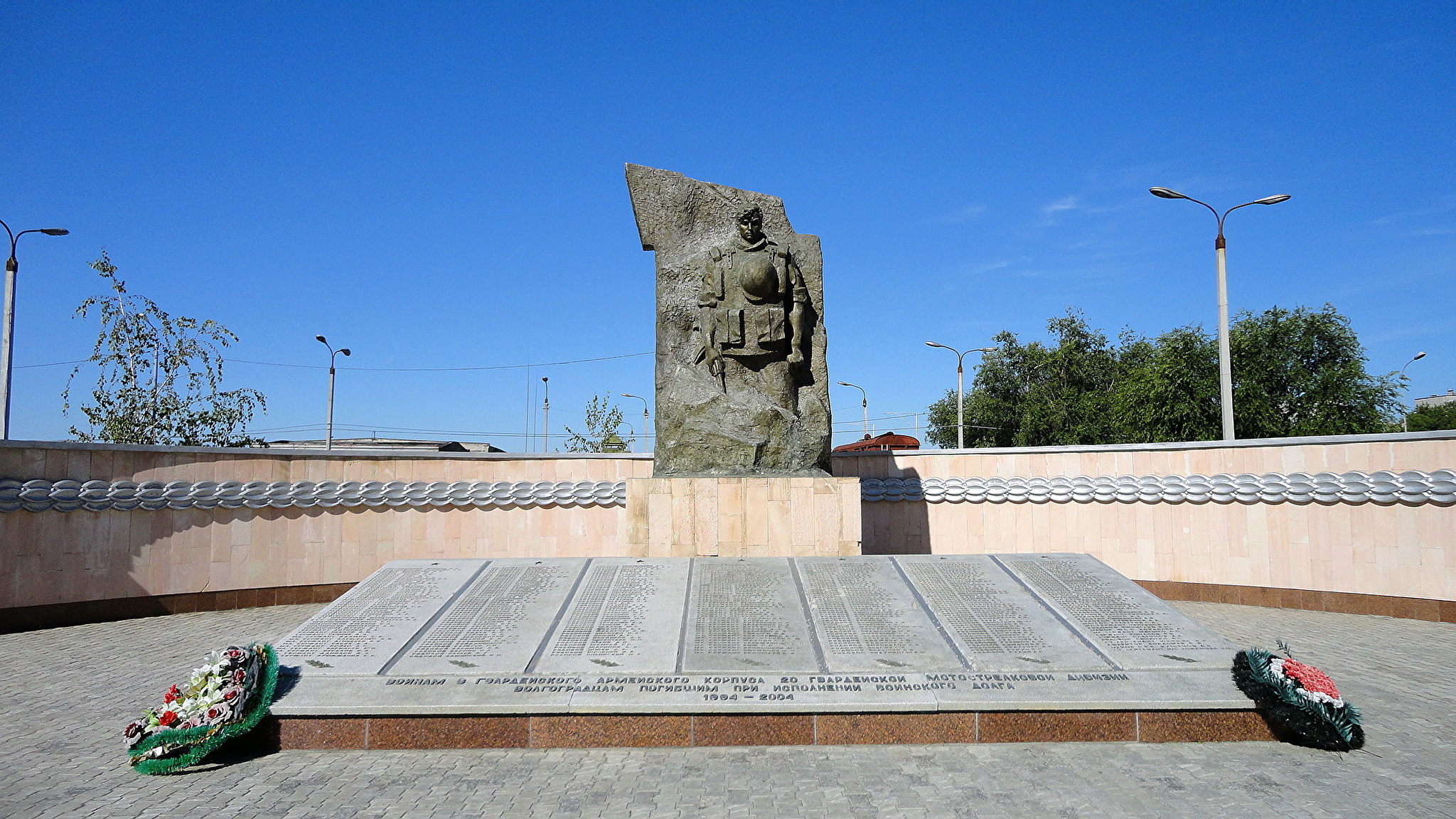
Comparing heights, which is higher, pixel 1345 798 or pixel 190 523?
pixel 190 523

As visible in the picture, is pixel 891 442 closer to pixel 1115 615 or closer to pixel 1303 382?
pixel 1303 382

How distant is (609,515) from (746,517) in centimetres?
390

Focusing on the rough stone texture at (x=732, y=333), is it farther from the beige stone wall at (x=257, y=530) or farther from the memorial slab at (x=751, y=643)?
the memorial slab at (x=751, y=643)

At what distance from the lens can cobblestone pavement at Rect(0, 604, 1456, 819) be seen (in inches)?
172

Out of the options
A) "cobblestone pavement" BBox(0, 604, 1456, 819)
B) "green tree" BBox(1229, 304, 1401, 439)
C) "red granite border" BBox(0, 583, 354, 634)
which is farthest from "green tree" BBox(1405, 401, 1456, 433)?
"red granite border" BBox(0, 583, 354, 634)

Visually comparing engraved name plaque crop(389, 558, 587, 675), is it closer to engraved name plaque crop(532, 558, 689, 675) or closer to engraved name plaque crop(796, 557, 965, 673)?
engraved name plaque crop(532, 558, 689, 675)

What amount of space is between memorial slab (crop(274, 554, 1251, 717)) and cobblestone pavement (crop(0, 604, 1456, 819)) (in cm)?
28

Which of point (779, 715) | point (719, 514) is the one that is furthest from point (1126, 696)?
point (719, 514)

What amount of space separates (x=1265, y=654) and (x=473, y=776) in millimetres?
4686

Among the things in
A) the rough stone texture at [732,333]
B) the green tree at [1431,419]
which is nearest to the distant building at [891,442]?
the rough stone texture at [732,333]

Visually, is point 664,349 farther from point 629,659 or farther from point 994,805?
point 994,805

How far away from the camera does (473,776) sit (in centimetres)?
486

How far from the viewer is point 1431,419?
5016 centimetres

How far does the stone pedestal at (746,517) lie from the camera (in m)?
8.94
